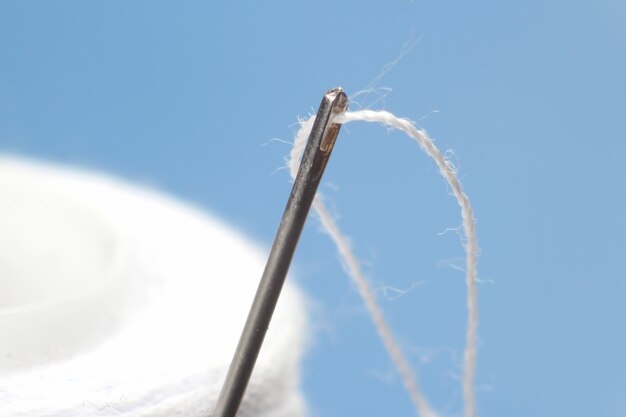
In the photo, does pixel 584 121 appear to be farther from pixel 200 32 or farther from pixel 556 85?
pixel 200 32

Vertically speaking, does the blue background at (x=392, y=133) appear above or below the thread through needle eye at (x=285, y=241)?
above

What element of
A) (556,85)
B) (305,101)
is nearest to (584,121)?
(556,85)

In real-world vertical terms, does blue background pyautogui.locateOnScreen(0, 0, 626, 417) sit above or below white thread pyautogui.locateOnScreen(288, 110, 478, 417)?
above

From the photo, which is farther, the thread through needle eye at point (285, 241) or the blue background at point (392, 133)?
the blue background at point (392, 133)

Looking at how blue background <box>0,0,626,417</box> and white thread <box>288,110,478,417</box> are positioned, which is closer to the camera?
white thread <box>288,110,478,417</box>

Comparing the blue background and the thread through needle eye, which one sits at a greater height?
the blue background

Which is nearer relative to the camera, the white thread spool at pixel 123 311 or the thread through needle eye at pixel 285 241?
the thread through needle eye at pixel 285 241
